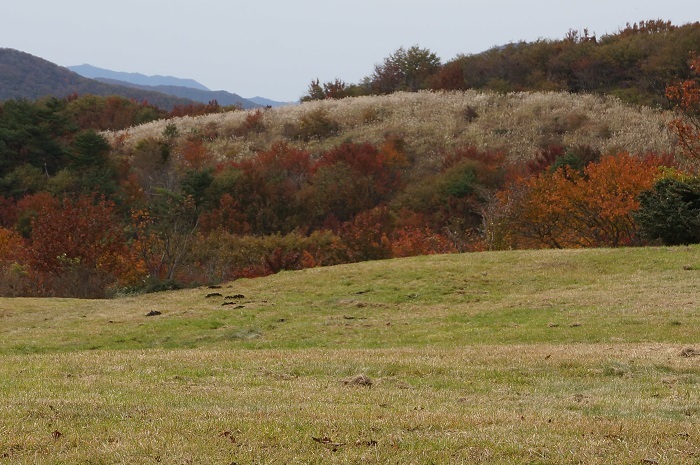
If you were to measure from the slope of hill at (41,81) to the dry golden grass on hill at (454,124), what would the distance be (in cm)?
9717

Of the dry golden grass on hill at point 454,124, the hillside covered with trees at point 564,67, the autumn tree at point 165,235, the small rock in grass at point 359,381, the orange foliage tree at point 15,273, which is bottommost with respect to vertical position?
the orange foliage tree at point 15,273

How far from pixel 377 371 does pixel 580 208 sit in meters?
31.9

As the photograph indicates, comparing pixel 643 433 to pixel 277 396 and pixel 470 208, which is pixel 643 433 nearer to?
pixel 277 396

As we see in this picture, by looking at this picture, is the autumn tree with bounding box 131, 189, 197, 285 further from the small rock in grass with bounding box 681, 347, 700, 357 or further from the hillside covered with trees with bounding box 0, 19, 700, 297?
the small rock in grass with bounding box 681, 347, 700, 357

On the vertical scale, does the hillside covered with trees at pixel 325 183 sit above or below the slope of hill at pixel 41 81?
below

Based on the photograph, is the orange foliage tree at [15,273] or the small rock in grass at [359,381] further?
the orange foliage tree at [15,273]

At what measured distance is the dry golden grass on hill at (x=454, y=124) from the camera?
65.2m

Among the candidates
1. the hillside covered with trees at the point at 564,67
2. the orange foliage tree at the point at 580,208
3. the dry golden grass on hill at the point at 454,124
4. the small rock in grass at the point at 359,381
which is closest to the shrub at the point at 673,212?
the orange foliage tree at the point at 580,208

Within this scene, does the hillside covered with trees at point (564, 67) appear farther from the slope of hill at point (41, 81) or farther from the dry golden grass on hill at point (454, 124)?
the slope of hill at point (41, 81)

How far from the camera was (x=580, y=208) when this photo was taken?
134ft

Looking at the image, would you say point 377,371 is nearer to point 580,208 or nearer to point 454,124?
point 580,208

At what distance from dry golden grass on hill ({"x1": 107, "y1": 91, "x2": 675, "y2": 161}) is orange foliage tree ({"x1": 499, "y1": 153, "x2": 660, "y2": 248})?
55.4ft

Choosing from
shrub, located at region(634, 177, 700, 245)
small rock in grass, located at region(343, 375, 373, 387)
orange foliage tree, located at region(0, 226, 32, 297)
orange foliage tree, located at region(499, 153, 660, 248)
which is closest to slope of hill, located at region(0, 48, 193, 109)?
orange foliage tree, located at region(0, 226, 32, 297)

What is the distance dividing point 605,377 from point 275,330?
10238mm
